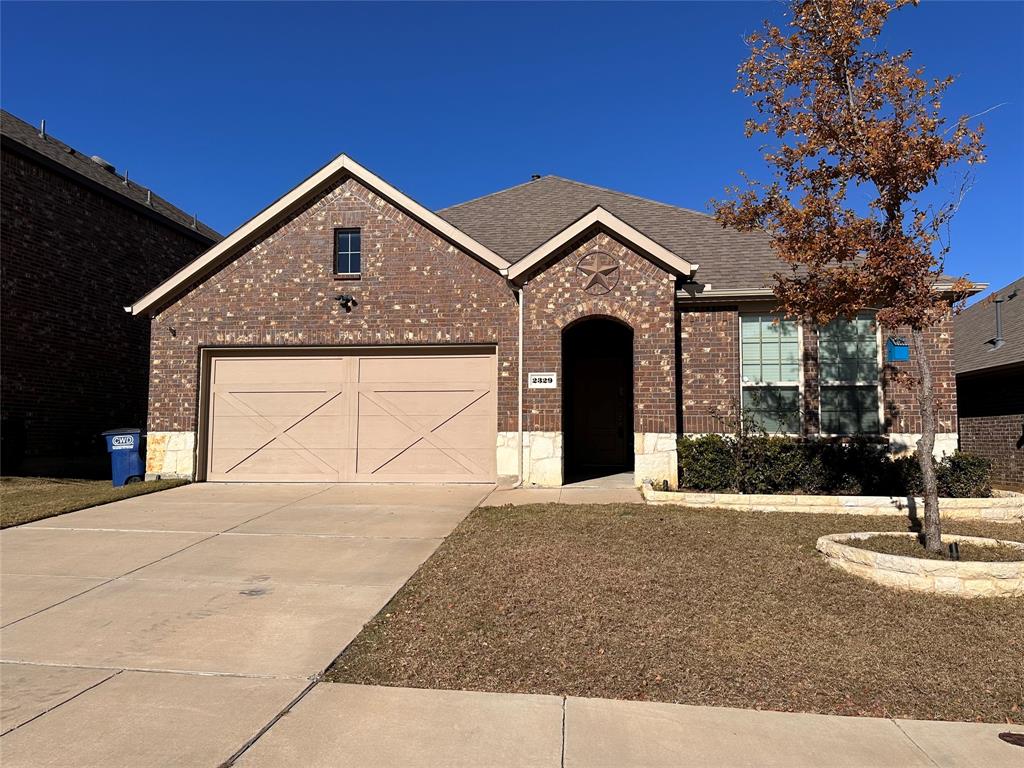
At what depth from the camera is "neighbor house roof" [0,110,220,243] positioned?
1468cm

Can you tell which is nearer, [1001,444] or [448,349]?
[448,349]

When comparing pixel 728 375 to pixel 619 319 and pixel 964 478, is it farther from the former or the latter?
pixel 964 478

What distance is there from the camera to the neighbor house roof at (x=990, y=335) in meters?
14.8

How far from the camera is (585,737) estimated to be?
346 centimetres

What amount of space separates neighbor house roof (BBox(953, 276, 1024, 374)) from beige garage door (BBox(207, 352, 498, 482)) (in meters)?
10.6

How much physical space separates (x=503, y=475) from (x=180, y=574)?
20.4 feet

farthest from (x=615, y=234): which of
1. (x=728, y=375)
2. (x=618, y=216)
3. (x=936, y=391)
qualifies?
(x=936, y=391)

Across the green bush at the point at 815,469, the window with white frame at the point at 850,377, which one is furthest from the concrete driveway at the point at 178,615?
the window with white frame at the point at 850,377

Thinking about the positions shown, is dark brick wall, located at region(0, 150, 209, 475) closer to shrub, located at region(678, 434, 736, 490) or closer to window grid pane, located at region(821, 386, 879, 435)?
shrub, located at region(678, 434, 736, 490)

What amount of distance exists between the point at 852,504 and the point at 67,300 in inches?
657

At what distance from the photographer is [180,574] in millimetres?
6422

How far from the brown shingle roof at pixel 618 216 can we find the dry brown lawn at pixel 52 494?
8011 millimetres

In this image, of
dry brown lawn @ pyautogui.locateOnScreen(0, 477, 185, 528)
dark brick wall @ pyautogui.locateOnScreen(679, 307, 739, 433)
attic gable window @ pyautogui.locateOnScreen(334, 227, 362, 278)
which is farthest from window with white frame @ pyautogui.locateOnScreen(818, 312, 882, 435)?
dry brown lawn @ pyautogui.locateOnScreen(0, 477, 185, 528)

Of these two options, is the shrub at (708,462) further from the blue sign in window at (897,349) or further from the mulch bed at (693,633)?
the mulch bed at (693,633)
